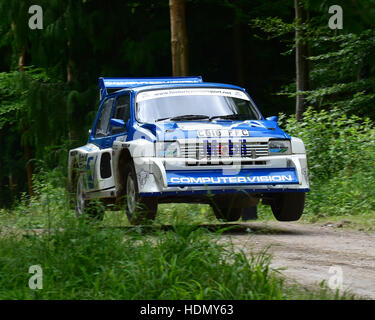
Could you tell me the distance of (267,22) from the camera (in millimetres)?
20609

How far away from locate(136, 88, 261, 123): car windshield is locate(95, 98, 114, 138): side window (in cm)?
125

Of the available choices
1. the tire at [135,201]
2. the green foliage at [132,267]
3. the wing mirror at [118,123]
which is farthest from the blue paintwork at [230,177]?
the green foliage at [132,267]

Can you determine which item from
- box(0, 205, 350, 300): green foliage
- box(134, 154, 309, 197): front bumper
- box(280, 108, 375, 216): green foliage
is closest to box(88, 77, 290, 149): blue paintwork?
box(134, 154, 309, 197): front bumper

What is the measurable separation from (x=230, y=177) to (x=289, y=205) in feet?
4.04

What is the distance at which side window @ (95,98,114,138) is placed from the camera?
493 inches

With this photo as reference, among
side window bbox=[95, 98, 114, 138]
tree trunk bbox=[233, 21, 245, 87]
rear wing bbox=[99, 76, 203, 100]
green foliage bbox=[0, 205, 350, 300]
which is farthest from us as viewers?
tree trunk bbox=[233, 21, 245, 87]

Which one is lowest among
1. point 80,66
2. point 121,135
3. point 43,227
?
point 43,227

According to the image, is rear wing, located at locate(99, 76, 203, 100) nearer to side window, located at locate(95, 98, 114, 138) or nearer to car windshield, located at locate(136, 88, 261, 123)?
side window, located at locate(95, 98, 114, 138)

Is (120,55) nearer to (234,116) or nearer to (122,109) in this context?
(122,109)

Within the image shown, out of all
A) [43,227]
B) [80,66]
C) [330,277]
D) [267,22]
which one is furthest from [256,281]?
[80,66]

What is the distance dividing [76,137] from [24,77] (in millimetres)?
2579

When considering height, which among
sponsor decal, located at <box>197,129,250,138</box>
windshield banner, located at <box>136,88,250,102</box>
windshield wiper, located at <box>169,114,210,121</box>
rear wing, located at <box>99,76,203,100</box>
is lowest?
sponsor decal, located at <box>197,129,250,138</box>

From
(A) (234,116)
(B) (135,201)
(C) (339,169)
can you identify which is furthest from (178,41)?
(B) (135,201)
